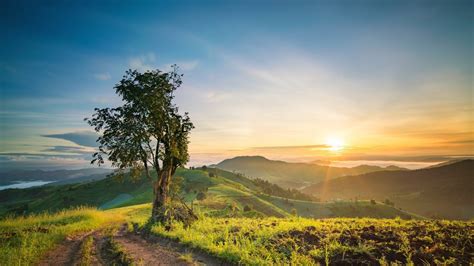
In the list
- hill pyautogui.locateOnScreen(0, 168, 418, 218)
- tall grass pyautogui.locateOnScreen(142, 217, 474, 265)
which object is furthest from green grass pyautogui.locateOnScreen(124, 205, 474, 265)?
hill pyautogui.locateOnScreen(0, 168, 418, 218)

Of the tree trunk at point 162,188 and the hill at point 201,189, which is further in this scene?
the hill at point 201,189

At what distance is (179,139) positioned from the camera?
1072 inches

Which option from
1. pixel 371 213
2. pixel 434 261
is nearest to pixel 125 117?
pixel 434 261

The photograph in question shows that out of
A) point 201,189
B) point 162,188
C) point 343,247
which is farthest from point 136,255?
point 201,189

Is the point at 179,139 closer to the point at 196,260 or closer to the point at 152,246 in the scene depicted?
the point at 152,246

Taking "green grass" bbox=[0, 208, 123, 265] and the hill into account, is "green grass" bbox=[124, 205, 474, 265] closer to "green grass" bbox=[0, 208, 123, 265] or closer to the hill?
"green grass" bbox=[0, 208, 123, 265]

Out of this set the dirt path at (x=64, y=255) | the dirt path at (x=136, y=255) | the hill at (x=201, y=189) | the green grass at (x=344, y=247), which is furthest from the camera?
the hill at (x=201, y=189)

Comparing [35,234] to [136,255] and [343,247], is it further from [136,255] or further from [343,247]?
[343,247]

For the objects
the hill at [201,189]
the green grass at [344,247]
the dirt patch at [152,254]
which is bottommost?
the hill at [201,189]

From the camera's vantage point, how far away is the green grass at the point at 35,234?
1227 centimetres

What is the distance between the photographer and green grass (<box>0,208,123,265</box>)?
12.3 m

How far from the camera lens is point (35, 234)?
53.0 feet

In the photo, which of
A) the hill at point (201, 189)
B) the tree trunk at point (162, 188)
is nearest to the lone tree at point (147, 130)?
the tree trunk at point (162, 188)

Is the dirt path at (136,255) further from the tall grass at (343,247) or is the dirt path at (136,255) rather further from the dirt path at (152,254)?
the tall grass at (343,247)
